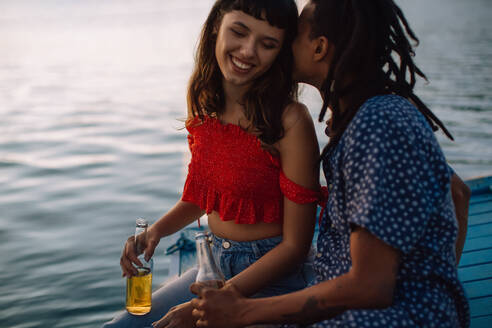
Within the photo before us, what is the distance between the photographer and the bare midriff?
2252 millimetres

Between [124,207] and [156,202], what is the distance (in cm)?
35

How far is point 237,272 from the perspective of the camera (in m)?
2.28

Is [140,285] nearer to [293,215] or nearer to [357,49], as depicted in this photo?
[293,215]

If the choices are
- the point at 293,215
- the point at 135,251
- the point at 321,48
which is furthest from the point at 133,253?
the point at 321,48

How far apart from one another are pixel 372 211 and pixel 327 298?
30 cm

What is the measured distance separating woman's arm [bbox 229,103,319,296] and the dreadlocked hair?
0.64 feet

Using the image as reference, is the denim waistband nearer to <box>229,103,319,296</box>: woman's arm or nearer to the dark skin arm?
<box>229,103,319,296</box>: woman's arm

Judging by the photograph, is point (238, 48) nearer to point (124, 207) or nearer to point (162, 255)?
point (162, 255)

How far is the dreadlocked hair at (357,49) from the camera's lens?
1752mm

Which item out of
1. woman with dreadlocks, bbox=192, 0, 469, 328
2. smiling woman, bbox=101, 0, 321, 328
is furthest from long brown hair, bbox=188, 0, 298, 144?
woman with dreadlocks, bbox=192, 0, 469, 328

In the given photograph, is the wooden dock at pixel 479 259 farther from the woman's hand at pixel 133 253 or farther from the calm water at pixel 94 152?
the calm water at pixel 94 152

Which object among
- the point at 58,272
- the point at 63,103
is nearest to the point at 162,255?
the point at 58,272

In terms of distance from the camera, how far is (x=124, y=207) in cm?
597

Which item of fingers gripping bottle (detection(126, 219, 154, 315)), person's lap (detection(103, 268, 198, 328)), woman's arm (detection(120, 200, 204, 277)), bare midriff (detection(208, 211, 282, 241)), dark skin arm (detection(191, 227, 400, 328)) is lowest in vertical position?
person's lap (detection(103, 268, 198, 328))
